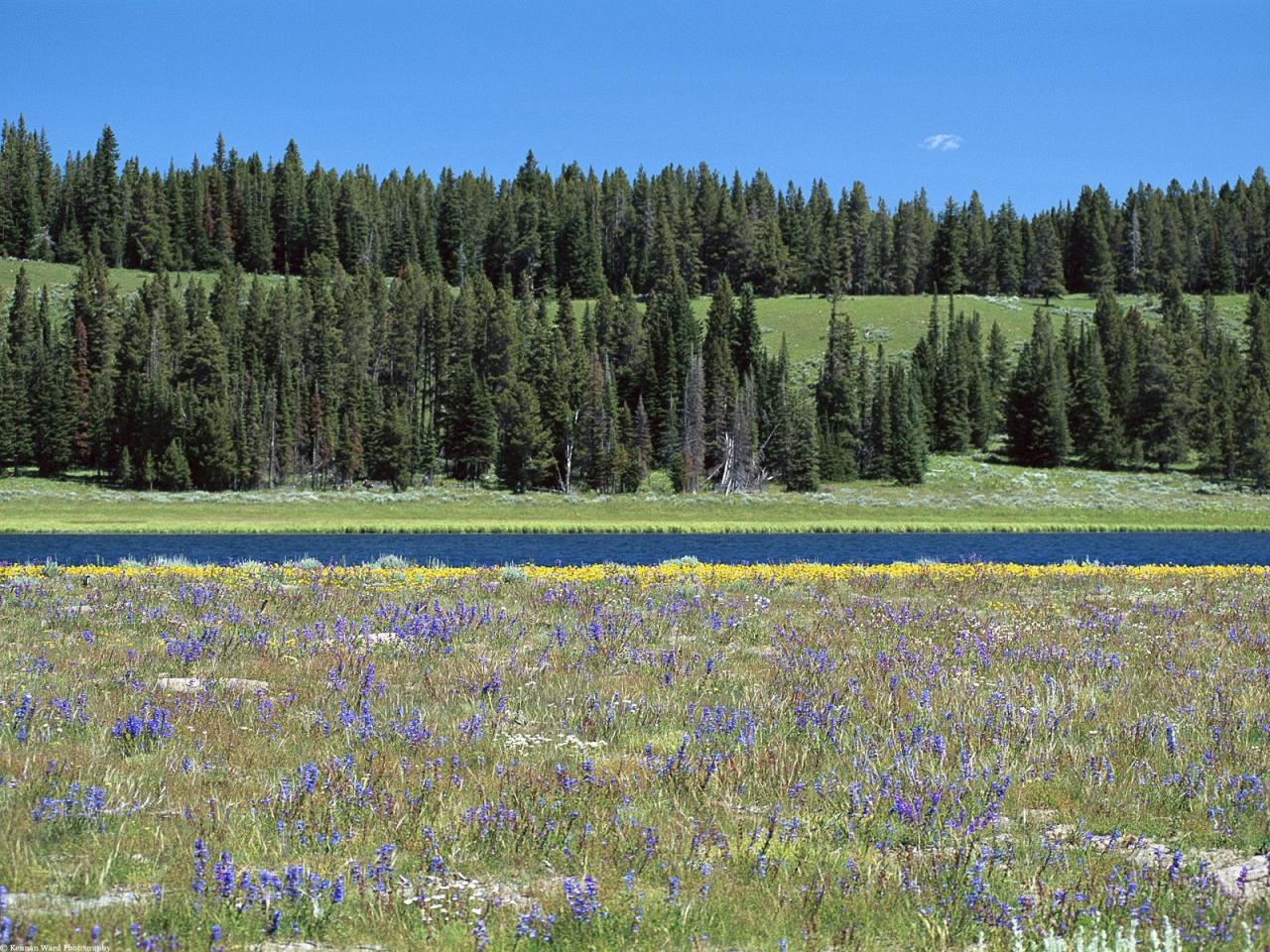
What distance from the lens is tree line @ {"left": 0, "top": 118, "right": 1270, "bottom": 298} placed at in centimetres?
16712

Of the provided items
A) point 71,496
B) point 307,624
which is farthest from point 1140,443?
point 307,624

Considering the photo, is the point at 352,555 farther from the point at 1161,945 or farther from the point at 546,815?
the point at 1161,945

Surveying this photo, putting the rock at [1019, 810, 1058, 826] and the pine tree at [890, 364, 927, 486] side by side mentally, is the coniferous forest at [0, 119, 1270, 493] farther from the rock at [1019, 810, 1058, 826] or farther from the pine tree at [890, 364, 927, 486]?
the rock at [1019, 810, 1058, 826]

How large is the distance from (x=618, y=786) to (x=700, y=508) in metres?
72.9

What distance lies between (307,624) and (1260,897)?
11.9 meters

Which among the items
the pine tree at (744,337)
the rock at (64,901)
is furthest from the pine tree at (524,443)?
the rock at (64,901)

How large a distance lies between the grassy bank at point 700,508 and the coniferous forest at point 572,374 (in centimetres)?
619

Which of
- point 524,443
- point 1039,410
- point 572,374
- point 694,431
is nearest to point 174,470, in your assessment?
point 524,443

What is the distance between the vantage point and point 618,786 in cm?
707

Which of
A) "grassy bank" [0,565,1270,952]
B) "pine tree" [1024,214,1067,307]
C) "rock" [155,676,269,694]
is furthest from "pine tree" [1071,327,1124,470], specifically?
"rock" [155,676,269,694]

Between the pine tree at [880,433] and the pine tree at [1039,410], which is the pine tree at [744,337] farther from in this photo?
the pine tree at [1039,410]

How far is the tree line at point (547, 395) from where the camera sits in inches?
3757

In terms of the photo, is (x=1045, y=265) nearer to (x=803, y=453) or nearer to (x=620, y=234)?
(x=620, y=234)

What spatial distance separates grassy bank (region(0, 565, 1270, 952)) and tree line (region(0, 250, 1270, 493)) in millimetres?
80657
